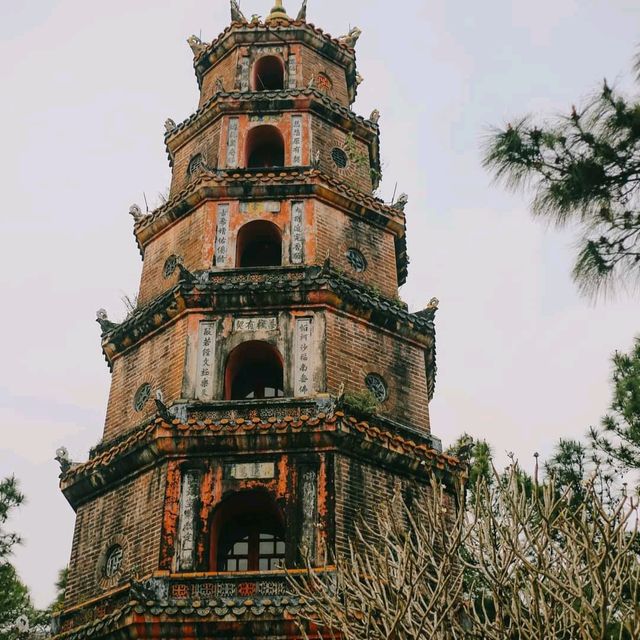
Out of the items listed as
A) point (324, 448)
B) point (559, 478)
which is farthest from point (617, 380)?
point (324, 448)

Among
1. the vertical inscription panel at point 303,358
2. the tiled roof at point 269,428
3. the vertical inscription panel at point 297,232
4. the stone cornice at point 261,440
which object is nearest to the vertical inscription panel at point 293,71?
the vertical inscription panel at point 297,232

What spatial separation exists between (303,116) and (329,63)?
8.26 ft

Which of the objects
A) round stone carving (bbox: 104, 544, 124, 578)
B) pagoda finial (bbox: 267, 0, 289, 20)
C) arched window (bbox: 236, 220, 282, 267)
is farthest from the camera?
pagoda finial (bbox: 267, 0, 289, 20)

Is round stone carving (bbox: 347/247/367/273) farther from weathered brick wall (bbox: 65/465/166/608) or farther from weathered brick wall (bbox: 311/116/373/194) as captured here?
weathered brick wall (bbox: 65/465/166/608)

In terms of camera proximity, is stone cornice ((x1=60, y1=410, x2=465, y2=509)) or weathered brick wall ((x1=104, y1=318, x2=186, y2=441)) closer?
stone cornice ((x1=60, y1=410, x2=465, y2=509))

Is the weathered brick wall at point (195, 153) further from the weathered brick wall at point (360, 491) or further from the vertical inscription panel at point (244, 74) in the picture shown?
the weathered brick wall at point (360, 491)

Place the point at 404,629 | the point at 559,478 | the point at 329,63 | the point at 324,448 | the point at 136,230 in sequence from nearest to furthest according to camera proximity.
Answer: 1. the point at 404,629
2. the point at 324,448
3. the point at 559,478
4. the point at 136,230
5. the point at 329,63

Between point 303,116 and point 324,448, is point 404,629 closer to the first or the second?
point 324,448

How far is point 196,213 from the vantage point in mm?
16609

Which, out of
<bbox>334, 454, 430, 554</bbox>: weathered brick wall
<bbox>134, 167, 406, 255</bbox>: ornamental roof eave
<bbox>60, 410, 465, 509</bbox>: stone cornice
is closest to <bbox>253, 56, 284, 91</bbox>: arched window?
<bbox>134, 167, 406, 255</bbox>: ornamental roof eave

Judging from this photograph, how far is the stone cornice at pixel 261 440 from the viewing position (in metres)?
13.1

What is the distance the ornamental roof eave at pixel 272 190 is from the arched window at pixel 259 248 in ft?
2.09

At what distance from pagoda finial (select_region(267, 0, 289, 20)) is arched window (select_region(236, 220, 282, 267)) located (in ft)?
21.4

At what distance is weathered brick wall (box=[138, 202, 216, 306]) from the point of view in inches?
627
